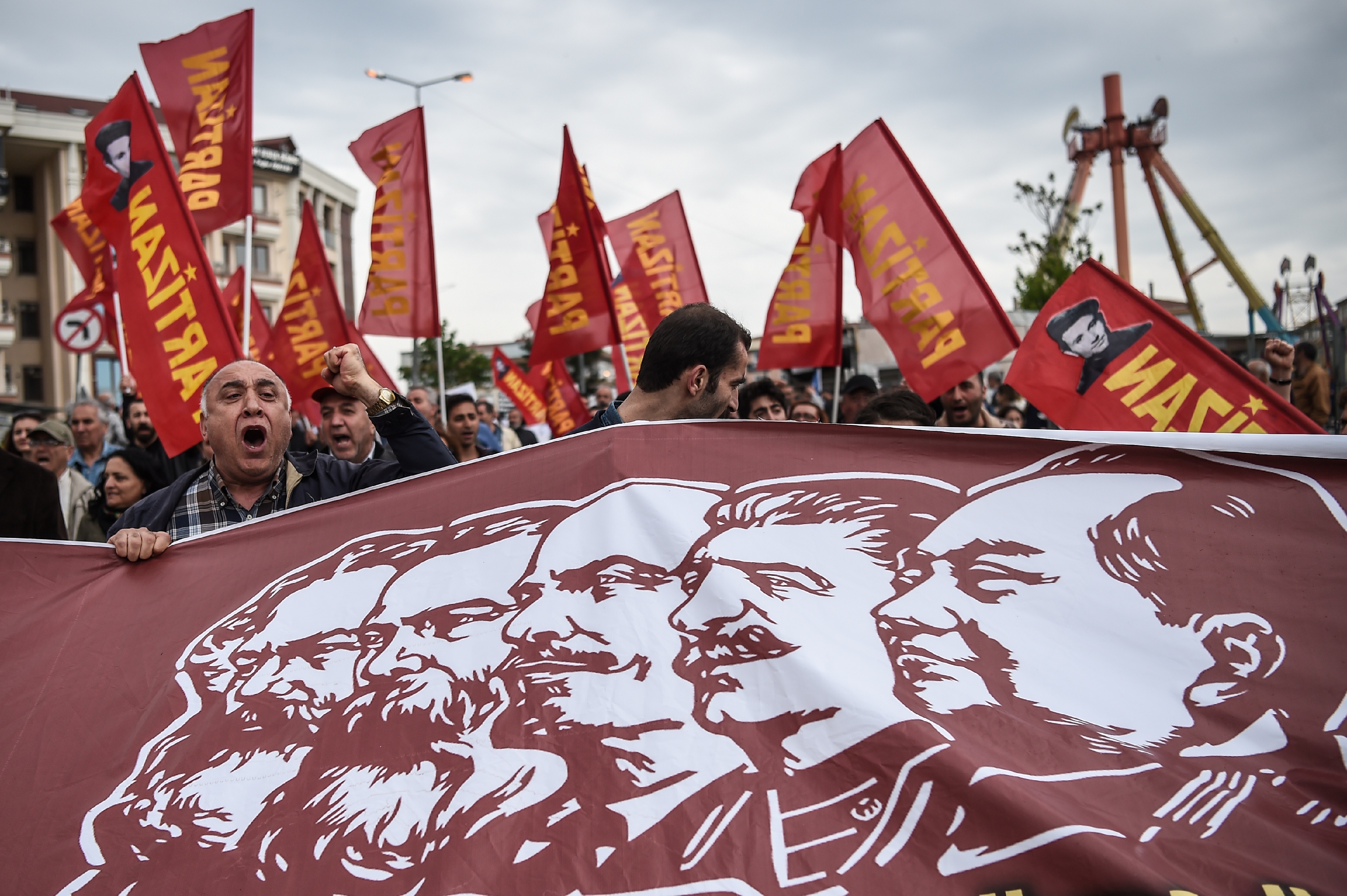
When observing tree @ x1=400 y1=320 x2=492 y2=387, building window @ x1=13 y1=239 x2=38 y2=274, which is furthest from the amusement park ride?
building window @ x1=13 y1=239 x2=38 y2=274

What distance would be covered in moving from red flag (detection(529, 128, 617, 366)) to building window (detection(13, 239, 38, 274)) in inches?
1652

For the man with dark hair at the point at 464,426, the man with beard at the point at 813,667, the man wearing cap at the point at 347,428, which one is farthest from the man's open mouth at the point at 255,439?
the man with dark hair at the point at 464,426

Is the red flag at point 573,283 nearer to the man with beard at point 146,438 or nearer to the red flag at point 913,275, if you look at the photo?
the red flag at point 913,275

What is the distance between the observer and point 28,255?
A: 4066 cm

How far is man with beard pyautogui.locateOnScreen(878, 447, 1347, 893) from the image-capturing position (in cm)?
162

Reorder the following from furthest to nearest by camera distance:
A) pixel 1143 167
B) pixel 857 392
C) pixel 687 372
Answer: pixel 1143 167
pixel 857 392
pixel 687 372

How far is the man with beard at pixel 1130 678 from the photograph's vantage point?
1.62 m

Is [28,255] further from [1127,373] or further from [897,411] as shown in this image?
[1127,373]

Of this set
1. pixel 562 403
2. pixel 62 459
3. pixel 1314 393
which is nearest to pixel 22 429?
pixel 62 459

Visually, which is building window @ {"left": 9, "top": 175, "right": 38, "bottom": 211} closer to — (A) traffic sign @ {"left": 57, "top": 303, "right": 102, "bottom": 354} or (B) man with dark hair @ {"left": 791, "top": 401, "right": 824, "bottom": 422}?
(A) traffic sign @ {"left": 57, "top": 303, "right": 102, "bottom": 354}

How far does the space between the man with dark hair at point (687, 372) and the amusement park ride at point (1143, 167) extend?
123 ft

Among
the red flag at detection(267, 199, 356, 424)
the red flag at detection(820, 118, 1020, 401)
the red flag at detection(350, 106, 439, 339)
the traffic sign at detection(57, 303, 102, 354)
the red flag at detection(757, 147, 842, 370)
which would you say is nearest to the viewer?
the red flag at detection(820, 118, 1020, 401)

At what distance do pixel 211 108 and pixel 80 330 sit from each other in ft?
18.4

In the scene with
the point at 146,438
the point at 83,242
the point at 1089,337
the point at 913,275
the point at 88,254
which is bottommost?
the point at 146,438
